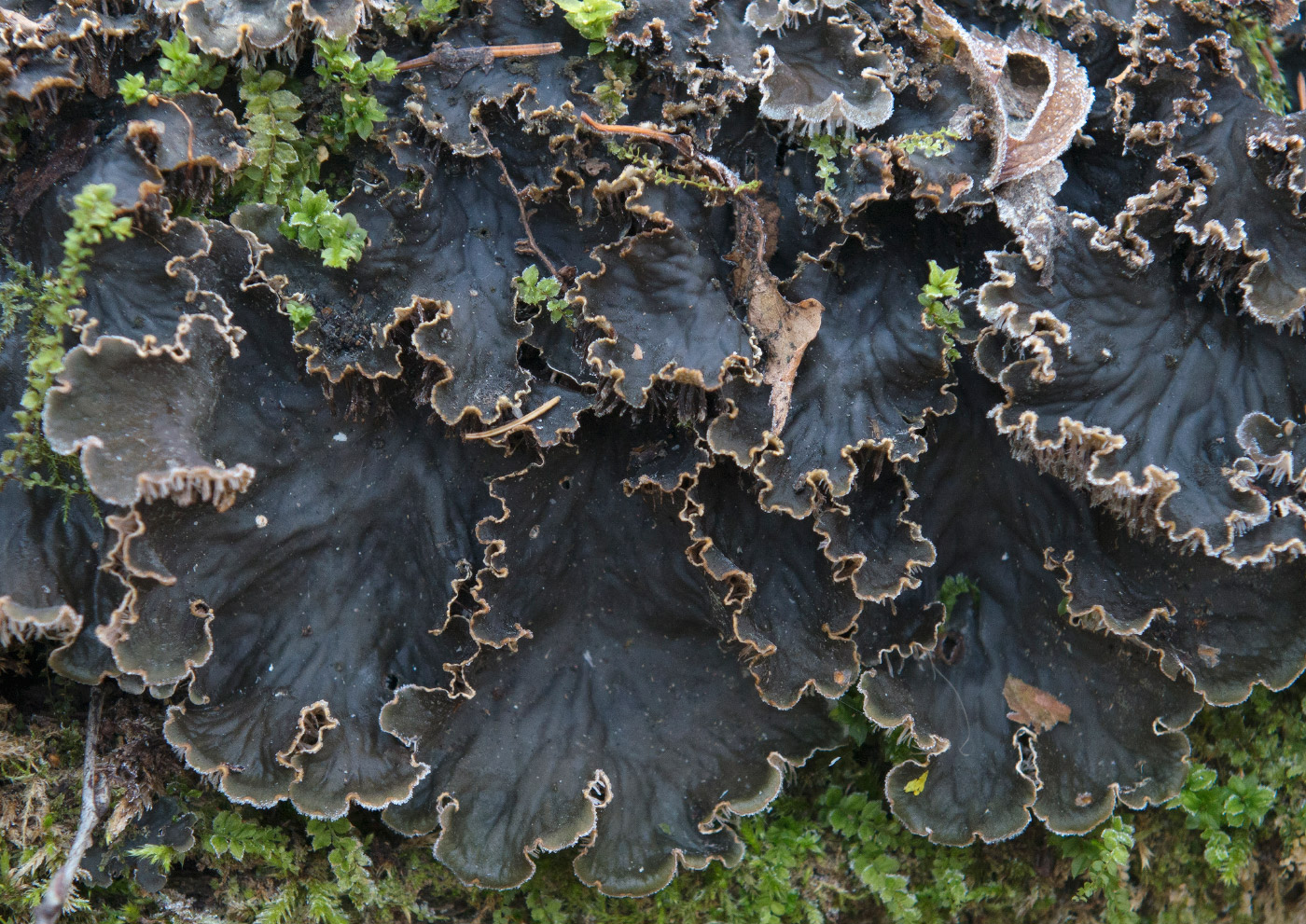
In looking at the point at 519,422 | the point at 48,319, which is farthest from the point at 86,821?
the point at 519,422

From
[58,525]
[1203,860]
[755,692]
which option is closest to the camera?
[58,525]

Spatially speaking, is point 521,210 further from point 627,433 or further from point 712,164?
point 627,433

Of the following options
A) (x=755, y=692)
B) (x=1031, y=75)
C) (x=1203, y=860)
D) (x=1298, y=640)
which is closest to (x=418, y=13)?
(x=1031, y=75)

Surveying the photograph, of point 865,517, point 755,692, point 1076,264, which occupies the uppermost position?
point 1076,264

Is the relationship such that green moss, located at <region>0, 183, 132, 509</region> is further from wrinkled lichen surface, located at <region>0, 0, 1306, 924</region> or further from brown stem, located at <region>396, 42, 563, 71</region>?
brown stem, located at <region>396, 42, 563, 71</region>

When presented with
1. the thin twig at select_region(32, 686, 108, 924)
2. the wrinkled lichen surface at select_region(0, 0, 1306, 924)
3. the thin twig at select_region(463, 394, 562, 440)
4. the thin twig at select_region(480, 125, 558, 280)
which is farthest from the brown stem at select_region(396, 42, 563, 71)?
the thin twig at select_region(32, 686, 108, 924)

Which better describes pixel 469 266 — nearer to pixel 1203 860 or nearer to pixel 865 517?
pixel 865 517

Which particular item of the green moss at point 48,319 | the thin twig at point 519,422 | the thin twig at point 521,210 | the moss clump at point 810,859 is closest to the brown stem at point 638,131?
the thin twig at point 521,210
